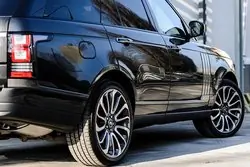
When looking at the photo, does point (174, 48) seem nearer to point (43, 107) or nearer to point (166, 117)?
point (166, 117)

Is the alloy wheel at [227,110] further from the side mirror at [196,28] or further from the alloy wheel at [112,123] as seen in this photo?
the alloy wheel at [112,123]

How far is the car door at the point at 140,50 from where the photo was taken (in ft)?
18.1

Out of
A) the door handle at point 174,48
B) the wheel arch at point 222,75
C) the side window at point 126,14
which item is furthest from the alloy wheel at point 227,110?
the side window at point 126,14

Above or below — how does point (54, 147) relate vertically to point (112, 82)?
below

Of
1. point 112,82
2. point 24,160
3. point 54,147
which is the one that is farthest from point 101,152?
point 54,147

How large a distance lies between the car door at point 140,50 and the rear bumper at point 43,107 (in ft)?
2.45

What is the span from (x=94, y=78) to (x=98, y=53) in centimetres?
24

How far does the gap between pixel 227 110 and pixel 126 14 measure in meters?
2.38

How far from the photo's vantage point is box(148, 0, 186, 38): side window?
6512 millimetres

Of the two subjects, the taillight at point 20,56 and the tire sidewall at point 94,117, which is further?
the tire sidewall at point 94,117

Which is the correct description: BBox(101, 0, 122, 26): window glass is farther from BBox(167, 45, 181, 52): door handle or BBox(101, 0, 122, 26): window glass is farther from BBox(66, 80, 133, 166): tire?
BBox(167, 45, 181, 52): door handle

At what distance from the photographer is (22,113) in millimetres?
4535

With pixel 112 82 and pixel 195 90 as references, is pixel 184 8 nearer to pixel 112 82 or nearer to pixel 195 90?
pixel 195 90

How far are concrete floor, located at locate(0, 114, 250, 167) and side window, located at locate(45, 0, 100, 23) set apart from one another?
1.40 m
